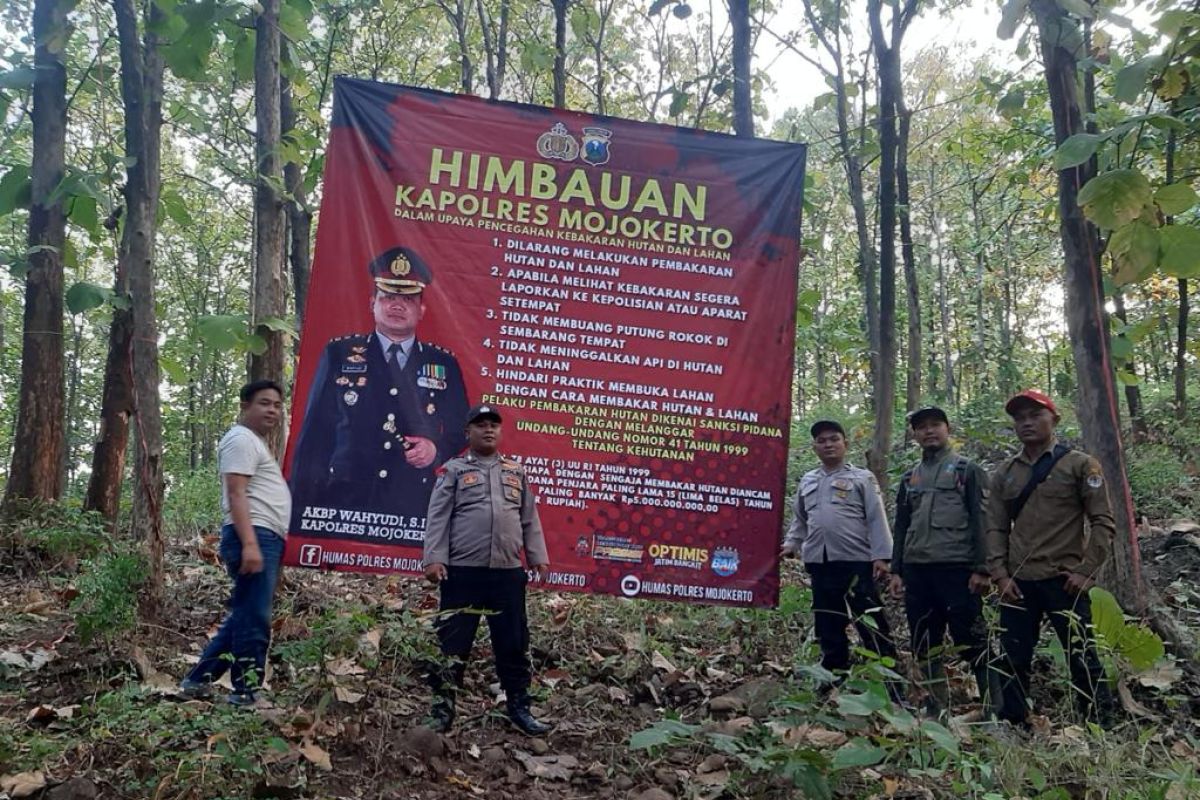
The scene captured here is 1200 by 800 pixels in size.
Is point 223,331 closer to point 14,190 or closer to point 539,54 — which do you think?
point 14,190

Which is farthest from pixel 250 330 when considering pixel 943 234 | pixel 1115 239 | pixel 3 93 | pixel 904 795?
pixel 943 234

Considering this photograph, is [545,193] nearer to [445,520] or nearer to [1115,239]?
[445,520]

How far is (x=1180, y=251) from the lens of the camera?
3641 millimetres

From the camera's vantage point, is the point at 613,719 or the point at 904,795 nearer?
the point at 904,795

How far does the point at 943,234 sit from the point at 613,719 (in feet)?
65.3

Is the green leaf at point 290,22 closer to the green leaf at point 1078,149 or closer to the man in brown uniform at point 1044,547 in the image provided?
the green leaf at point 1078,149

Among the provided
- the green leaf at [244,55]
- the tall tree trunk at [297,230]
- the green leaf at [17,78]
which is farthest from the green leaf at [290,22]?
the tall tree trunk at [297,230]

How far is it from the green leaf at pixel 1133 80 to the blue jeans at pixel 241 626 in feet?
14.4

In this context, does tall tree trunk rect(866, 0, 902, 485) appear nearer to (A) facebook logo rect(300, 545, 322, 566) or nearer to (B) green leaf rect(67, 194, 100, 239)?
(A) facebook logo rect(300, 545, 322, 566)

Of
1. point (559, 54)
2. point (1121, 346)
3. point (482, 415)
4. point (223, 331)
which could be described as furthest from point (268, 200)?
point (1121, 346)

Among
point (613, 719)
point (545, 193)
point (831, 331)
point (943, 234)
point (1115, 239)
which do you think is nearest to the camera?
point (1115, 239)

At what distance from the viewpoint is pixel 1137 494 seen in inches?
314

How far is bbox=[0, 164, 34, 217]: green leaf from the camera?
5598 mm

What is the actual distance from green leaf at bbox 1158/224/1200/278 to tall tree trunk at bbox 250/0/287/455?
4607 mm
